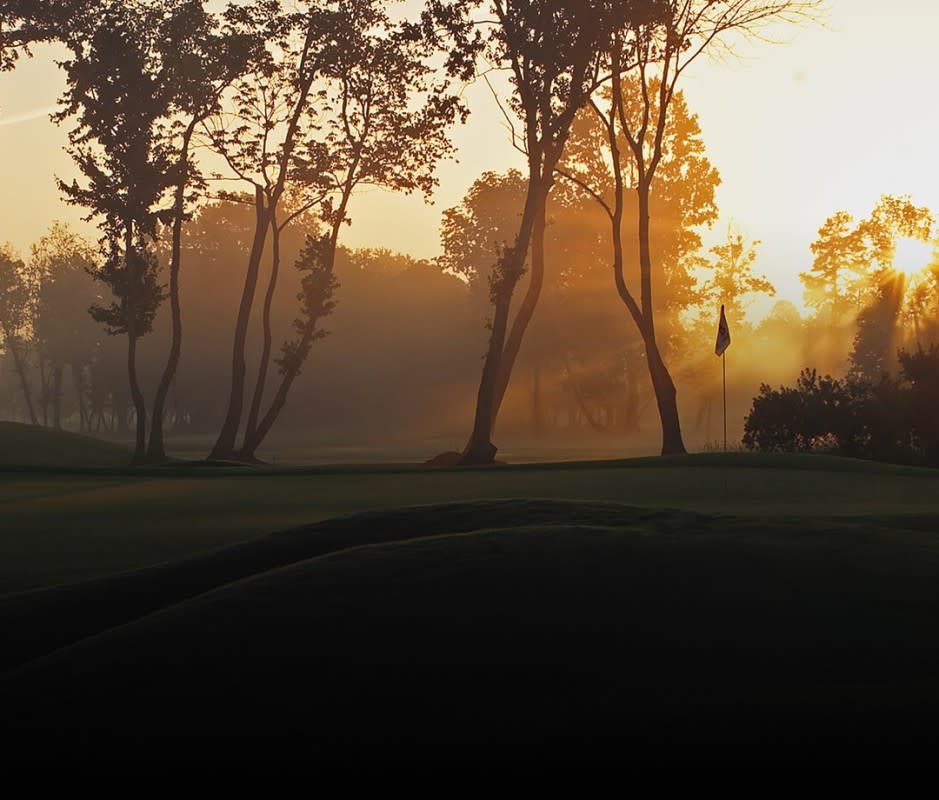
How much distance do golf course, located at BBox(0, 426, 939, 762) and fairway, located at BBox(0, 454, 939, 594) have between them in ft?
7.10

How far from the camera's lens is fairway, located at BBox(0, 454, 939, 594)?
35.4 feet

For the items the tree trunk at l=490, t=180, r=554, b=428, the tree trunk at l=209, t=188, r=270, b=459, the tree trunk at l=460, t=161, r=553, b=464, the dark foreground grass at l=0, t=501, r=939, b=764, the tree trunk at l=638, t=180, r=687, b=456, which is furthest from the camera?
the tree trunk at l=209, t=188, r=270, b=459

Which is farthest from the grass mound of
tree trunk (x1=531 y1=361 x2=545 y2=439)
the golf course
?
the golf course

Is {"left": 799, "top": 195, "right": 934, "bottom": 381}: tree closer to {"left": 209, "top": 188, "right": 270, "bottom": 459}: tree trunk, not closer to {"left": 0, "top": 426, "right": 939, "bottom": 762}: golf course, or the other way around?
{"left": 209, "top": 188, "right": 270, "bottom": 459}: tree trunk

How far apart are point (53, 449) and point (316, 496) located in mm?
32662

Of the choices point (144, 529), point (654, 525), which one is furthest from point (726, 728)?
point (144, 529)

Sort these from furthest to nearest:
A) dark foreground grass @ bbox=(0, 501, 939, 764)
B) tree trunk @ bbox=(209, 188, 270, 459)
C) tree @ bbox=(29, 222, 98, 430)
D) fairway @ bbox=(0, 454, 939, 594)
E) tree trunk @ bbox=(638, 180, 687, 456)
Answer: tree @ bbox=(29, 222, 98, 430) → tree trunk @ bbox=(209, 188, 270, 459) → tree trunk @ bbox=(638, 180, 687, 456) → fairway @ bbox=(0, 454, 939, 594) → dark foreground grass @ bbox=(0, 501, 939, 764)

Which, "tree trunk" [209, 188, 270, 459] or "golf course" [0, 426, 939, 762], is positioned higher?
"tree trunk" [209, 188, 270, 459]

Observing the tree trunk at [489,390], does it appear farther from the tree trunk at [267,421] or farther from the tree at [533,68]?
the tree trunk at [267,421]

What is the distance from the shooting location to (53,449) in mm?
46500

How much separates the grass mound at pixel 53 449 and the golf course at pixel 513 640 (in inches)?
1505

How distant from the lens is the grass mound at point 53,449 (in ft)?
145

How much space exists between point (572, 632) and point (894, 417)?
104 ft

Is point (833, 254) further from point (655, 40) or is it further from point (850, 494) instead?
point (850, 494)
